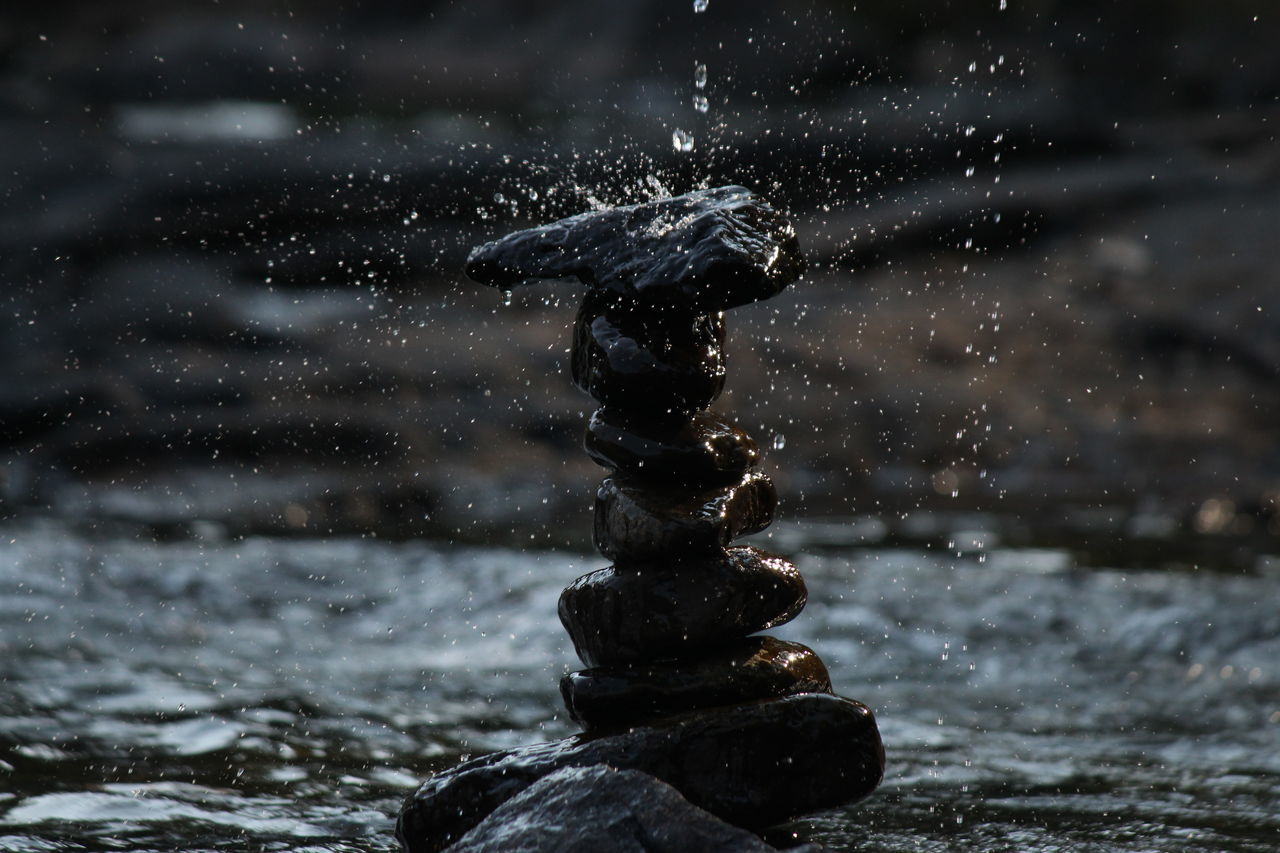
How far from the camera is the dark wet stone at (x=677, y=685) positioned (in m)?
3.61

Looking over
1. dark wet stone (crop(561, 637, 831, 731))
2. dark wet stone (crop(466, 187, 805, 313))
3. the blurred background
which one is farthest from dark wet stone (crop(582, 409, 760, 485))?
the blurred background

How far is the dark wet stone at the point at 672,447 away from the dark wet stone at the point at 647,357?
0.15ft

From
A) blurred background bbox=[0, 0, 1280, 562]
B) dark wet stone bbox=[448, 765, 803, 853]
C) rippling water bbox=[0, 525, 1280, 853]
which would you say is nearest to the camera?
dark wet stone bbox=[448, 765, 803, 853]

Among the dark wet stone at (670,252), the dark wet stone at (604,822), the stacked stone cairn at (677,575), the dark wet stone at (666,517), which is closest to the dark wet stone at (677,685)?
the stacked stone cairn at (677,575)

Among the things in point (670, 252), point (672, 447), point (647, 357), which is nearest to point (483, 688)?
point (672, 447)

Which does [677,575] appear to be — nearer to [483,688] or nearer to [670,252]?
[670,252]

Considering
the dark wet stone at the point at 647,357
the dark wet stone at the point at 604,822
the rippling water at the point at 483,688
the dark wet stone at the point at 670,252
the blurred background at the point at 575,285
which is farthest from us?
the blurred background at the point at 575,285

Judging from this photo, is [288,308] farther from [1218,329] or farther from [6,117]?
[1218,329]

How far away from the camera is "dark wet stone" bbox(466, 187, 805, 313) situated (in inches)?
134

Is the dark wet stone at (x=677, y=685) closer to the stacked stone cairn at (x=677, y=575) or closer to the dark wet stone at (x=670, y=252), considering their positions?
the stacked stone cairn at (x=677, y=575)

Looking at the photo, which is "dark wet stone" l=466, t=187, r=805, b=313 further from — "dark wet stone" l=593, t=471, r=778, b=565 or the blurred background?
the blurred background

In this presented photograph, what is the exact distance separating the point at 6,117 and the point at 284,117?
9.02 feet

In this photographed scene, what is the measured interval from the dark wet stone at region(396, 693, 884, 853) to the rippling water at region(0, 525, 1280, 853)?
34 centimetres

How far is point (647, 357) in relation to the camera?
359 cm
